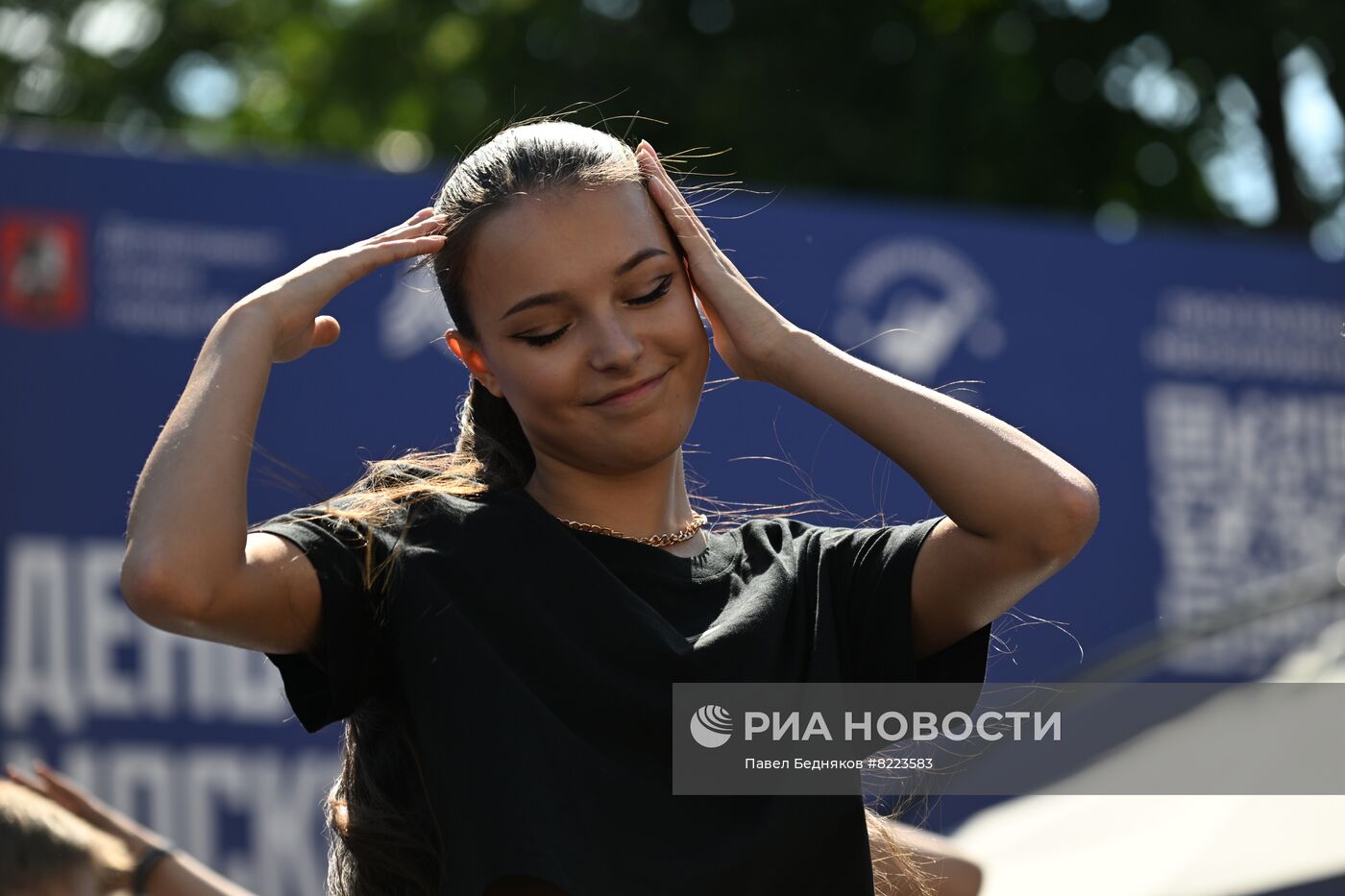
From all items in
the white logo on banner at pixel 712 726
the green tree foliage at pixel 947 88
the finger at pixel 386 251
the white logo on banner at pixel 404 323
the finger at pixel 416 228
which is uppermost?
the green tree foliage at pixel 947 88

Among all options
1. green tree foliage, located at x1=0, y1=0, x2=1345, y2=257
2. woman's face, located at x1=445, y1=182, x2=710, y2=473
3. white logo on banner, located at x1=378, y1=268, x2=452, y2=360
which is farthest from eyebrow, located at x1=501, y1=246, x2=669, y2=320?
green tree foliage, located at x1=0, y1=0, x2=1345, y2=257

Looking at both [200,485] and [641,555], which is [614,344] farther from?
[200,485]

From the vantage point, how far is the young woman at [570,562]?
1627 millimetres

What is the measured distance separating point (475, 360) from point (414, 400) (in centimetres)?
344

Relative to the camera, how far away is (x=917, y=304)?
232 inches

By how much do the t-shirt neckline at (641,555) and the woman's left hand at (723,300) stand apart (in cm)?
21

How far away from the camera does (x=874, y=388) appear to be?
175 cm

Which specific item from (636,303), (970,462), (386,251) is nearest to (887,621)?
(970,462)

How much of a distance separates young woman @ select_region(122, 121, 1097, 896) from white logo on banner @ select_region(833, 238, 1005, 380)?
13.0 feet

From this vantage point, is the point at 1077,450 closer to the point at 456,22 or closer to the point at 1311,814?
the point at 1311,814

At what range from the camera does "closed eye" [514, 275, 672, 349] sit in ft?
5.93

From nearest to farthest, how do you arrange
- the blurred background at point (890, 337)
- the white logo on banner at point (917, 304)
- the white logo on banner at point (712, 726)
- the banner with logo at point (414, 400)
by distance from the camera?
1. the white logo on banner at point (712, 726)
2. the blurred background at point (890, 337)
3. the banner with logo at point (414, 400)
4. the white logo on banner at point (917, 304)

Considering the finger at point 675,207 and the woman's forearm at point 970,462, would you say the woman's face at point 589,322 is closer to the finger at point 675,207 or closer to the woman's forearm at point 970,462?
the finger at point 675,207

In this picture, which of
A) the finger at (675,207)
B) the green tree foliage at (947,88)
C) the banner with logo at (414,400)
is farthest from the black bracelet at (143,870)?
the green tree foliage at (947,88)
